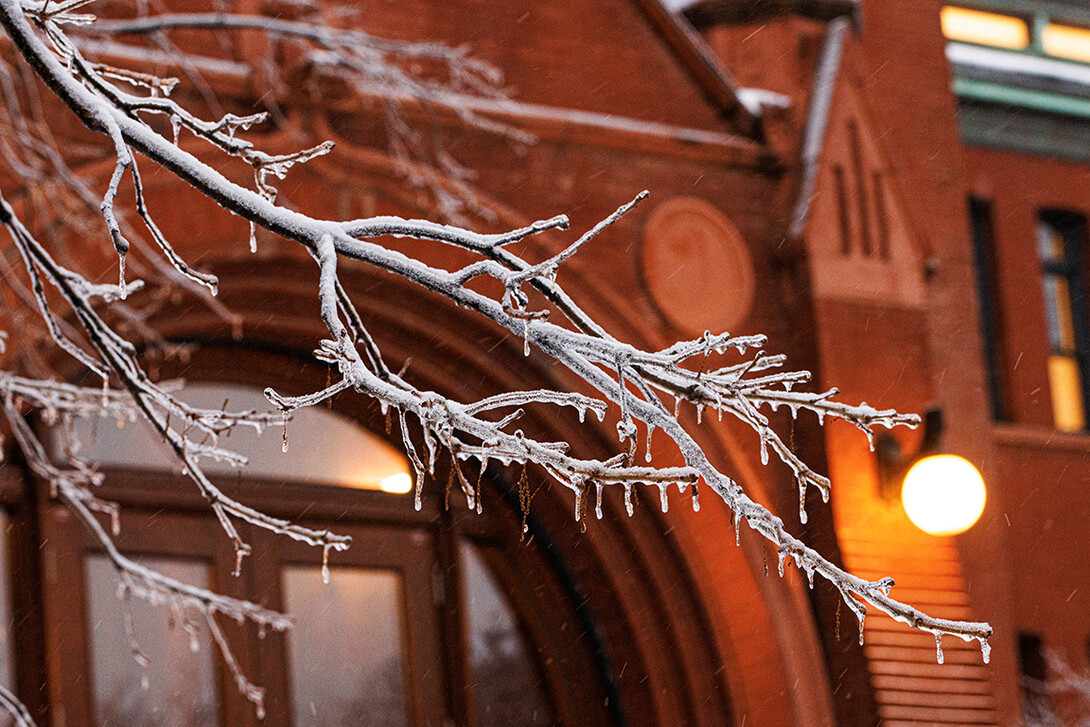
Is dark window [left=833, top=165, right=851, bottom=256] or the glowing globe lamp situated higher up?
dark window [left=833, top=165, right=851, bottom=256]

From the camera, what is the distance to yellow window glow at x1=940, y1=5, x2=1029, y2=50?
12.9m

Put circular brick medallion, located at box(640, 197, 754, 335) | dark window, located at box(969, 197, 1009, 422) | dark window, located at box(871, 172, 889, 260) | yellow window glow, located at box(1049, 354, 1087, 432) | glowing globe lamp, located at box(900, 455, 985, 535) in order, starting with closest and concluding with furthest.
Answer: glowing globe lamp, located at box(900, 455, 985, 535)
circular brick medallion, located at box(640, 197, 754, 335)
dark window, located at box(871, 172, 889, 260)
dark window, located at box(969, 197, 1009, 422)
yellow window glow, located at box(1049, 354, 1087, 432)

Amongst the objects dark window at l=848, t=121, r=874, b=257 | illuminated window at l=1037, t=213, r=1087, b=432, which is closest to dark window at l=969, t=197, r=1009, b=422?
illuminated window at l=1037, t=213, r=1087, b=432

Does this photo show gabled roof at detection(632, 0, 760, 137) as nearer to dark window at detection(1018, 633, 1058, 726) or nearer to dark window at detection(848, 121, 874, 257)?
dark window at detection(848, 121, 874, 257)

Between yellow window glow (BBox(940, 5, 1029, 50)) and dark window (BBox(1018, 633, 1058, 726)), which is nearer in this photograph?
dark window (BBox(1018, 633, 1058, 726))

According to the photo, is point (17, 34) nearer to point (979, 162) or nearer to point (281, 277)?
point (281, 277)

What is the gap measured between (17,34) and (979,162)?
10.1 metres

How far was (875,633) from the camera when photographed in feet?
26.8

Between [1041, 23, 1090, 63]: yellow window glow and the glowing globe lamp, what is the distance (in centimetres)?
669

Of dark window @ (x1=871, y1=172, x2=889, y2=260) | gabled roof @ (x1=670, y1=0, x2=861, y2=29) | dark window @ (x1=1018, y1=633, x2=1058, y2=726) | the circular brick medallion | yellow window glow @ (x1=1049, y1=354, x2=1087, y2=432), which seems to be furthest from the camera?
yellow window glow @ (x1=1049, y1=354, x2=1087, y2=432)

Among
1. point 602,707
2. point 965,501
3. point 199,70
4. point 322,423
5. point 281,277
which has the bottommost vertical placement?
point 602,707

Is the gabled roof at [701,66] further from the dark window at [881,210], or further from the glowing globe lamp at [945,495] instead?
the glowing globe lamp at [945,495]

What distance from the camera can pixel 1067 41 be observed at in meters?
13.5

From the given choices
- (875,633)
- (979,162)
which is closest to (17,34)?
(875,633)
